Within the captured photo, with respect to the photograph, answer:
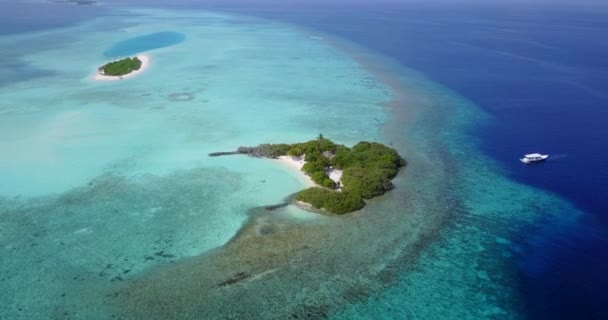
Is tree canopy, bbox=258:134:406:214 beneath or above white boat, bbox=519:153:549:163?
beneath

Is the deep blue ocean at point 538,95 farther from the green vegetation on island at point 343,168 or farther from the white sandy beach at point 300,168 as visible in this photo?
the white sandy beach at point 300,168

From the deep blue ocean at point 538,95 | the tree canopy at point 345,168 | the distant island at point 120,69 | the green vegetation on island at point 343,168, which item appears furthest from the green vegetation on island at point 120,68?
the deep blue ocean at point 538,95

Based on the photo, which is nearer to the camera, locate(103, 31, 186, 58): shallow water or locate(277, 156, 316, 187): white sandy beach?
locate(277, 156, 316, 187): white sandy beach

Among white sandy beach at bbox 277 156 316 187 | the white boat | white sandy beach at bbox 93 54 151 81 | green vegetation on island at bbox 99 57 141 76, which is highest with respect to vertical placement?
the white boat

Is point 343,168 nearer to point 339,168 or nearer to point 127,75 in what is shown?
point 339,168

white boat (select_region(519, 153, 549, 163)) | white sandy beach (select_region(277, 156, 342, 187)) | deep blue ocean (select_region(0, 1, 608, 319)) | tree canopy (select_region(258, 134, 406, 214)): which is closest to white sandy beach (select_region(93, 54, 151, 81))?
tree canopy (select_region(258, 134, 406, 214))

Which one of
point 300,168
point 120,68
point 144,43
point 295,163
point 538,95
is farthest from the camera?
point 144,43

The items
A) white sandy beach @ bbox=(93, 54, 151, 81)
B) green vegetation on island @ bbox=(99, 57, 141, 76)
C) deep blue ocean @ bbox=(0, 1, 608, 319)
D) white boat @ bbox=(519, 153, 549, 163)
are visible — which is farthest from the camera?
green vegetation on island @ bbox=(99, 57, 141, 76)

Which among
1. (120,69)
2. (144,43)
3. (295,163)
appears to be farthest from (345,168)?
(144,43)

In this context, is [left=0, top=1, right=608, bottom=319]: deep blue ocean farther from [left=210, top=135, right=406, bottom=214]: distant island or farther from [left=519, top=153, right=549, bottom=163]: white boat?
[left=210, top=135, right=406, bottom=214]: distant island
